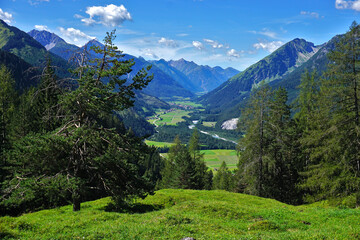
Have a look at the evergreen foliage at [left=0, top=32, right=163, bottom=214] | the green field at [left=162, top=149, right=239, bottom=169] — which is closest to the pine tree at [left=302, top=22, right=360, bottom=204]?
the evergreen foliage at [left=0, top=32, right=163, bottom=214]

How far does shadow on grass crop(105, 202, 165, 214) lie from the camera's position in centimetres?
2032

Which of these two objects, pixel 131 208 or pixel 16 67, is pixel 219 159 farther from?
pixel 16 67

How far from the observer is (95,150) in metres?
19.4

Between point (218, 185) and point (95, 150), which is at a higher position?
point (95, 150)

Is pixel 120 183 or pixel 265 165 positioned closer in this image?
pixel 120 183

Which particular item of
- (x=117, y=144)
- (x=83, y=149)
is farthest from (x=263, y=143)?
(x=83, y=149)

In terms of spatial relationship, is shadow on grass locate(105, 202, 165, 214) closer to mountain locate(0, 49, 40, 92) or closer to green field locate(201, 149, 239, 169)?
green field locate(201, 149, 239, 169)

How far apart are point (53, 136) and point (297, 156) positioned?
37787 mm

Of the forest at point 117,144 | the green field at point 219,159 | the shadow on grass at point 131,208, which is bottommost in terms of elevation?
the green field at point 219,159

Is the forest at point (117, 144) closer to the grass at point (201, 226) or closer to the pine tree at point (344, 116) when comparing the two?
the pine tree at point (344, 116)

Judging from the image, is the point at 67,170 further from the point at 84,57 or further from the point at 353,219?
the point at 353,219

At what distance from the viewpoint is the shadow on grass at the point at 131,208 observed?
20319 millimetres

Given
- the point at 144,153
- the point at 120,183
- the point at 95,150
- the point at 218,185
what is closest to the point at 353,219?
the point at 144,153

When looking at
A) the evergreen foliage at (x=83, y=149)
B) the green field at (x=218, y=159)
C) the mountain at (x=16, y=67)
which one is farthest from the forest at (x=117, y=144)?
the mountain at (x=16, y=67)
